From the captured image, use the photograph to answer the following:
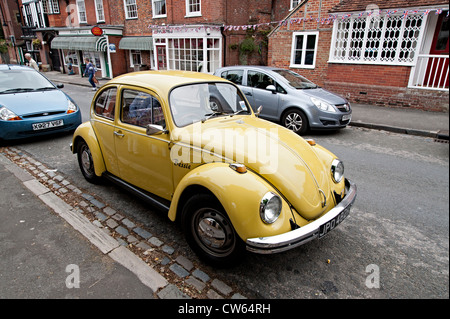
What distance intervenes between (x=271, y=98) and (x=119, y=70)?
18.9 meters

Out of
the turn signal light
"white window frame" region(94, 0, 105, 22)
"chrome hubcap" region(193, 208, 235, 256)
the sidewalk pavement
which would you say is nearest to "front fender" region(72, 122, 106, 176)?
"chrome hubcap" region(193, 208, 235, 256)

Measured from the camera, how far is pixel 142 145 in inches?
141

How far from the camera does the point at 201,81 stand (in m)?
3.79

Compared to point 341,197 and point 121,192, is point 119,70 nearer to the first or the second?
point 121,192

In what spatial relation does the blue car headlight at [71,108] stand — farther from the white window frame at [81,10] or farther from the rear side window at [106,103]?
the white window frame at [81,10]

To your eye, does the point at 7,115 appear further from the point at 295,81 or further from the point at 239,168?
the point at 295,81

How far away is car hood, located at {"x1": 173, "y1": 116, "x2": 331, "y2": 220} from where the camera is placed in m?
2.77

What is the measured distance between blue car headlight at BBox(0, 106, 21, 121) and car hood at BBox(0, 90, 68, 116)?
8 centimetres

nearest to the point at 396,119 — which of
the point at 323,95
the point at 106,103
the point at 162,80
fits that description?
the point at 323,95

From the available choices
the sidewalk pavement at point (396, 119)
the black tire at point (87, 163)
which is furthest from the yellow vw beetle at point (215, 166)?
the sidewalk pavement at point (396, 119)

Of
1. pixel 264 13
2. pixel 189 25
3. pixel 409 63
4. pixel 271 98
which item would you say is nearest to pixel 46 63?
pixel 189 25

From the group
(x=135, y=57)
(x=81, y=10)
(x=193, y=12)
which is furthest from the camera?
(x=81, y=10)

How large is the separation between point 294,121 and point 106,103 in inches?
210

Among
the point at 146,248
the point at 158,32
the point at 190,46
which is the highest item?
the point at 158,32
